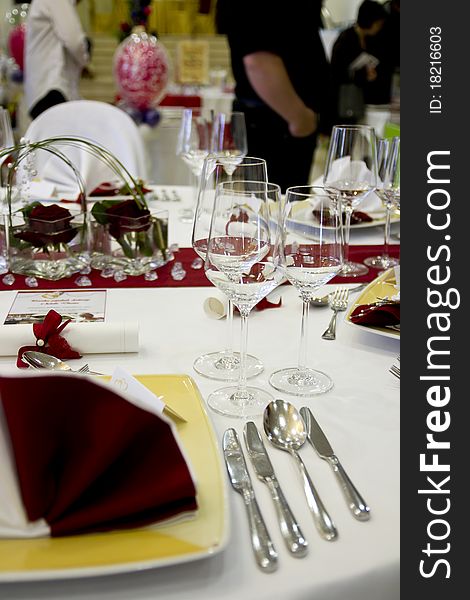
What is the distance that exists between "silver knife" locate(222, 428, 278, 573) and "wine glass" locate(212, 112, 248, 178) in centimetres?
115

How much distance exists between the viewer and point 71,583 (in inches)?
24.7

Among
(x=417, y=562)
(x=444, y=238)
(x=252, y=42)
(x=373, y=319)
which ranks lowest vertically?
(x=417, y=562)

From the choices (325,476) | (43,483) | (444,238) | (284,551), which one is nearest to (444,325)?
(444,238)

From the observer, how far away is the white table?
2.07ft

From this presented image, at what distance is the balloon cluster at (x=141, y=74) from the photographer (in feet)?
12.3

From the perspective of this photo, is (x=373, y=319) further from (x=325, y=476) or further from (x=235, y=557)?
(x=235, y=557)

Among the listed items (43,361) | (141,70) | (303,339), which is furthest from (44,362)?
(141,70)

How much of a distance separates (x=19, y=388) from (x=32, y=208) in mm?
848

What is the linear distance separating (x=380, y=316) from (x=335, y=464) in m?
0.41

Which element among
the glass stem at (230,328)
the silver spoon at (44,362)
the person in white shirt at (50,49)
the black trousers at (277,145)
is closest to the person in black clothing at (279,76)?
the black trousers at (277,145)

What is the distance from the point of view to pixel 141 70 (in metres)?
3.76

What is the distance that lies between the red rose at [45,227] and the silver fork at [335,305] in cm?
54

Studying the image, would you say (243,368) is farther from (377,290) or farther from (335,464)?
(377,290)

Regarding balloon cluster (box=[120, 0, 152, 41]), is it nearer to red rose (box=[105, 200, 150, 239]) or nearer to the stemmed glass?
the stemmed glass
